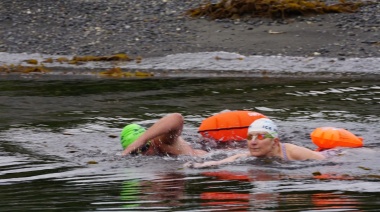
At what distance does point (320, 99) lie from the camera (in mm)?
14945

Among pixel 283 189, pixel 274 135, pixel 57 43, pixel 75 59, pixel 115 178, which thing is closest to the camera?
pixel 283 189

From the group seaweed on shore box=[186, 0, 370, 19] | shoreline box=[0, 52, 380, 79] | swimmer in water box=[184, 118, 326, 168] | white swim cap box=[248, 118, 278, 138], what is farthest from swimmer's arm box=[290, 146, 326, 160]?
seaweed on shore box=[186, 0, 370, 19]

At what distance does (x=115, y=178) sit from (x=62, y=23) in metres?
13.7

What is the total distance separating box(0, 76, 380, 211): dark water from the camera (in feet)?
26.6

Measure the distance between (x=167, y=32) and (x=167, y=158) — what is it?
10.9 meters

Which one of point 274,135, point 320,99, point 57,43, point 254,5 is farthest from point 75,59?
point 274,135

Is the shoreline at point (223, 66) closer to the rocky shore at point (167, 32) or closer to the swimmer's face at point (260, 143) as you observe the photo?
the rocky shore at point (167, 32)

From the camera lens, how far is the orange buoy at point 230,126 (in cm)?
1147

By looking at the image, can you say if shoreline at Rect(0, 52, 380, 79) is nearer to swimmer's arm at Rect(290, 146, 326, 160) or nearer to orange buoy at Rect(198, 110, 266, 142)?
orange buoy at Rect(198, 110, 266, 142)

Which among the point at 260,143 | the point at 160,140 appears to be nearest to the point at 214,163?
the point at 260,143

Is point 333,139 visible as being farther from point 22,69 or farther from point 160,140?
point 22,69

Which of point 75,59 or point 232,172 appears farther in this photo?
point 75,59

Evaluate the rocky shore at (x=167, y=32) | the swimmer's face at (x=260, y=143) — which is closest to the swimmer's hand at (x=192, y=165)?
the swimmer's face at (x=260, y=143)

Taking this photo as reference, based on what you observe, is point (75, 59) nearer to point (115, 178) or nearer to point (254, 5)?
point (254, 5)
